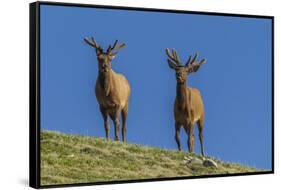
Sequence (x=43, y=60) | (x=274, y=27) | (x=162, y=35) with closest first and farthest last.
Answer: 1. (x=43, y=60)
2. (x=162, y=35)
3. (x=274, y=27)

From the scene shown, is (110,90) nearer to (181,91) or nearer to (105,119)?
(105,119)

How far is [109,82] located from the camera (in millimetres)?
10031

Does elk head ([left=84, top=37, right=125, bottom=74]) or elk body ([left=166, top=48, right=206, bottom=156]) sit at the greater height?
elk head ([left=84, top=37, right=125, bottom=74])

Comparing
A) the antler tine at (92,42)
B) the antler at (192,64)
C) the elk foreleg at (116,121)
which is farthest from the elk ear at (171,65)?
the antler tine at (92,42)

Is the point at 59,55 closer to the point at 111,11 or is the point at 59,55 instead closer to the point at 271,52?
the point at 111,11

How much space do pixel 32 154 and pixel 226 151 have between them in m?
2.70

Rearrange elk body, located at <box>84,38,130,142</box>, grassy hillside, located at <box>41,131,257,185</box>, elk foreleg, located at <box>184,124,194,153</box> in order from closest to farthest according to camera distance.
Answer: grassy hillside, located at <box>41,131,257,185</box>, elk body, located at <box>84,38,130,142</box>, elk foreleg, located at <box>184,124,194,153</box>

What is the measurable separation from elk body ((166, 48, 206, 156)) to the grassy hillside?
310 millimetres

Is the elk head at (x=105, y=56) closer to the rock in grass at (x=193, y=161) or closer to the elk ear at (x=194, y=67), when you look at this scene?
the elk ear at (x=194, y=67)

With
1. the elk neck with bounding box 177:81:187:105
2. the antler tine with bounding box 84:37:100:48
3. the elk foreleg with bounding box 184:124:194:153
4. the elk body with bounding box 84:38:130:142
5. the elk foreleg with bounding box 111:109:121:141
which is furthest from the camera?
the elk foreleg with bounding box 184:124:194:153

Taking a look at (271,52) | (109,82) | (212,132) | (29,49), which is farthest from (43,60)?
(271,52)

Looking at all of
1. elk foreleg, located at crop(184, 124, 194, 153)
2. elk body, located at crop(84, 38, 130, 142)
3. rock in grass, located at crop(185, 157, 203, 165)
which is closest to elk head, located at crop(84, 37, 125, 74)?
elk body, located at crop(84, 38, 130, 142)

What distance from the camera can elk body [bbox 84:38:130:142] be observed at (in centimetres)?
995

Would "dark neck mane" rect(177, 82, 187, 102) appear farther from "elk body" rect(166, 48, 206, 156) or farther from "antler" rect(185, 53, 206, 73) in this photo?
"antler" rect(185, 53, 206, 73)
